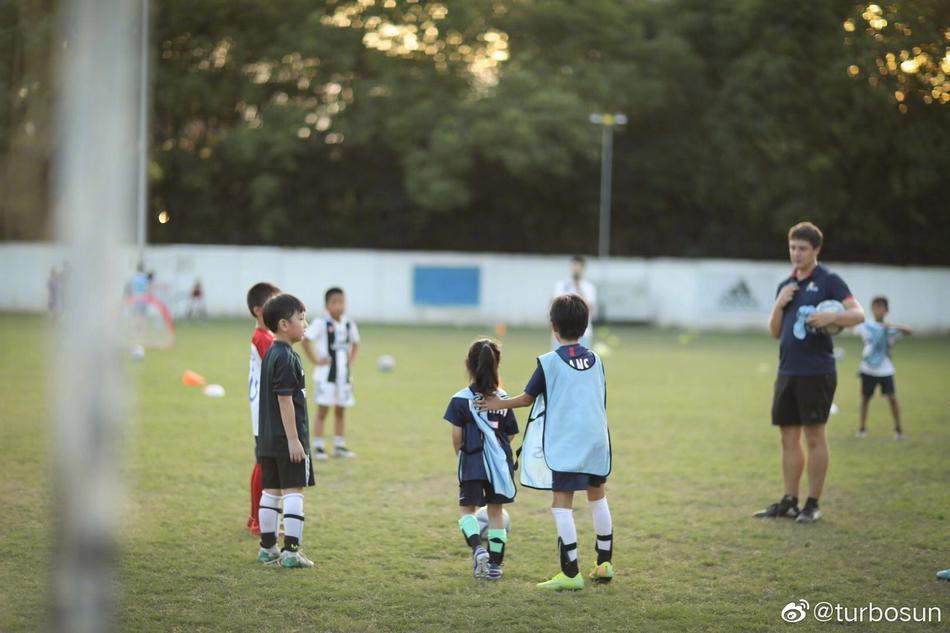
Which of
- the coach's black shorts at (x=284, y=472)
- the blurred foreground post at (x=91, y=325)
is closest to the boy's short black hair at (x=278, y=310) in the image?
the coach's black shorts at (x=284, y=472)

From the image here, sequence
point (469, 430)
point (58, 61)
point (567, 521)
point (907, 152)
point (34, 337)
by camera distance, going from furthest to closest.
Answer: point (907, 152), point (34, 337), point (469, 430), point (567, 521), point (58, 61)

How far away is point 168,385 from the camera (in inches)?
585

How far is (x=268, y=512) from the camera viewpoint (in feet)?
19.3

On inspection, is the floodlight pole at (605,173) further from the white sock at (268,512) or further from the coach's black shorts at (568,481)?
the coach's black shorts at (568,481)

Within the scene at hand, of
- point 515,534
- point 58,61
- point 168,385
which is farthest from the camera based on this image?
point 168,385

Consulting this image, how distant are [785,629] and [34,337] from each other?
20.2 meters

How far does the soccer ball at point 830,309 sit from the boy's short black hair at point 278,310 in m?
3.61

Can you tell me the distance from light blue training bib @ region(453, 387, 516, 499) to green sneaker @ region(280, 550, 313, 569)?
1044 millimetres

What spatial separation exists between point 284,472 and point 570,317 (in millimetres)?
1907

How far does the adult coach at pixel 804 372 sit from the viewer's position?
278 inches

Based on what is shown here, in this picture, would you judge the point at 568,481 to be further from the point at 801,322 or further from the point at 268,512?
the point at 801,322

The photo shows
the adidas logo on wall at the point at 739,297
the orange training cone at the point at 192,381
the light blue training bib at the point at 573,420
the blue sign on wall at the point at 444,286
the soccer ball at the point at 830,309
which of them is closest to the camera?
the light blue training bib at the point at 573,420

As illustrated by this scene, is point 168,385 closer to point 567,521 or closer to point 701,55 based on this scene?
point 567,521

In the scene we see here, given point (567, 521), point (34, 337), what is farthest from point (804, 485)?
point (34, 337)
